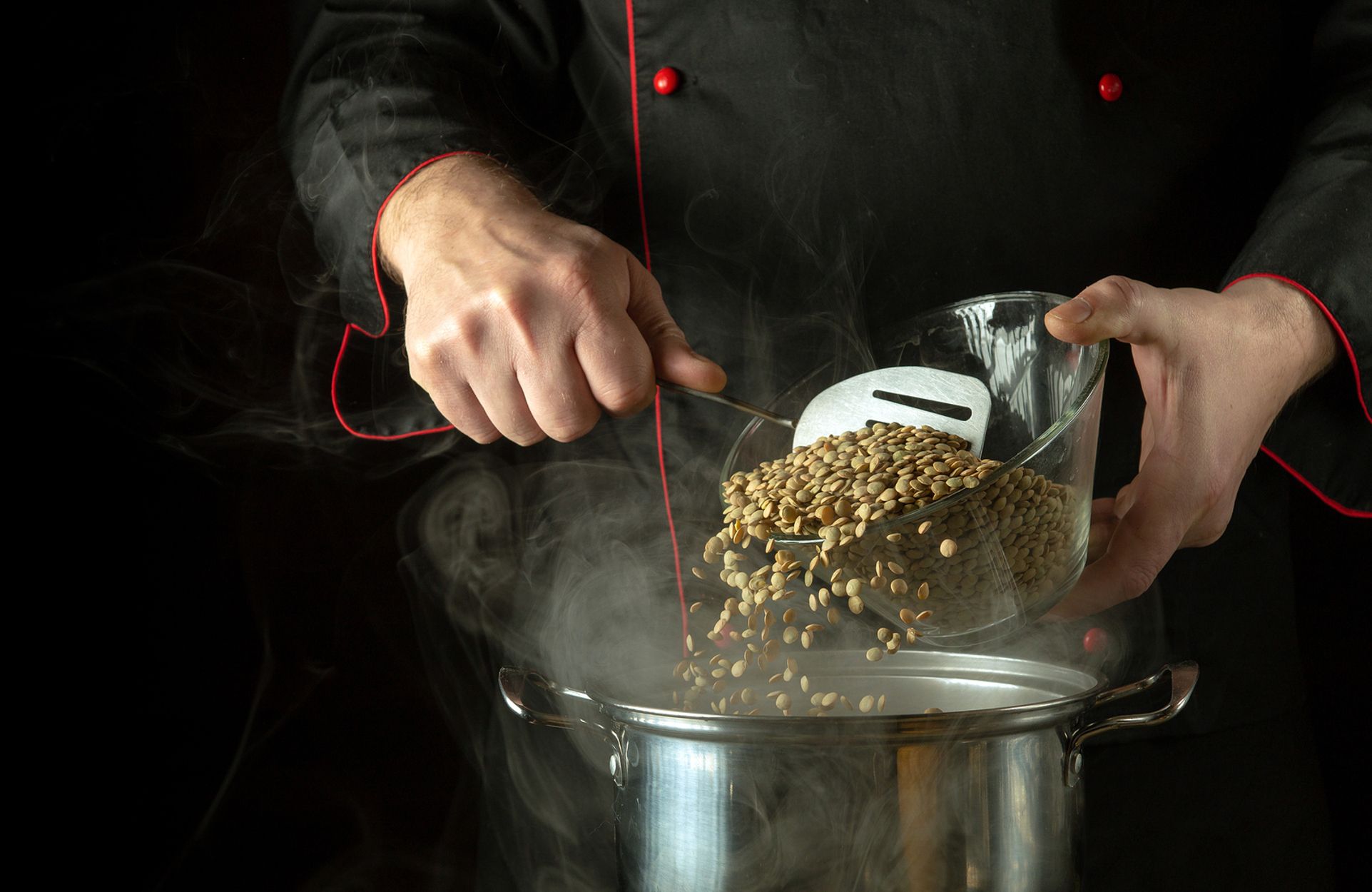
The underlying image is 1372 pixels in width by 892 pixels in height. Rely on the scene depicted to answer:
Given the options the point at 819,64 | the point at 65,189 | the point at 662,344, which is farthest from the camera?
the point at 65,189

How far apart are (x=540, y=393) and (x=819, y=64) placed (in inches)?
18.9

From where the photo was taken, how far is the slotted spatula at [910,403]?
790mm

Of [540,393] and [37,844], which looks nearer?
[540,393]

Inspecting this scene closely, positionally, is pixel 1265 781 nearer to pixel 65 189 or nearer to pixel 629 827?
pixel 629 827

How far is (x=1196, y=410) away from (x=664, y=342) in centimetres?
46

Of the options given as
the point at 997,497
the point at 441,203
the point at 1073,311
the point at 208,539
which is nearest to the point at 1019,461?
the point at 997,497

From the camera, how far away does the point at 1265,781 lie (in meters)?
1.03

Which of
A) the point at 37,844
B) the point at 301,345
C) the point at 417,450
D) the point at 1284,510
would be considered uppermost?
the point at 301,345

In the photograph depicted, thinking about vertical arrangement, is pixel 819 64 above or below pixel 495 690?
above

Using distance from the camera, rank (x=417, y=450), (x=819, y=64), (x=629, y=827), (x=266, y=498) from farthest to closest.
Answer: (x=417, y=450) → (x=266, y=498) → (x=819, y=64) → (x=629, y=827)

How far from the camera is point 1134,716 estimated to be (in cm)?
70

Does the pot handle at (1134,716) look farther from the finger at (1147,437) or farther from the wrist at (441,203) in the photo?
the wrist at (441,203)

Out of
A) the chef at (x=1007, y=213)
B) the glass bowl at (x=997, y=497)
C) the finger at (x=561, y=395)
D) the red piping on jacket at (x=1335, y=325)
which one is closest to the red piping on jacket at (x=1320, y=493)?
the chef at (x=1007, y=213)

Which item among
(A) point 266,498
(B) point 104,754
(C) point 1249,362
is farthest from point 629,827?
(A) point 266,498
